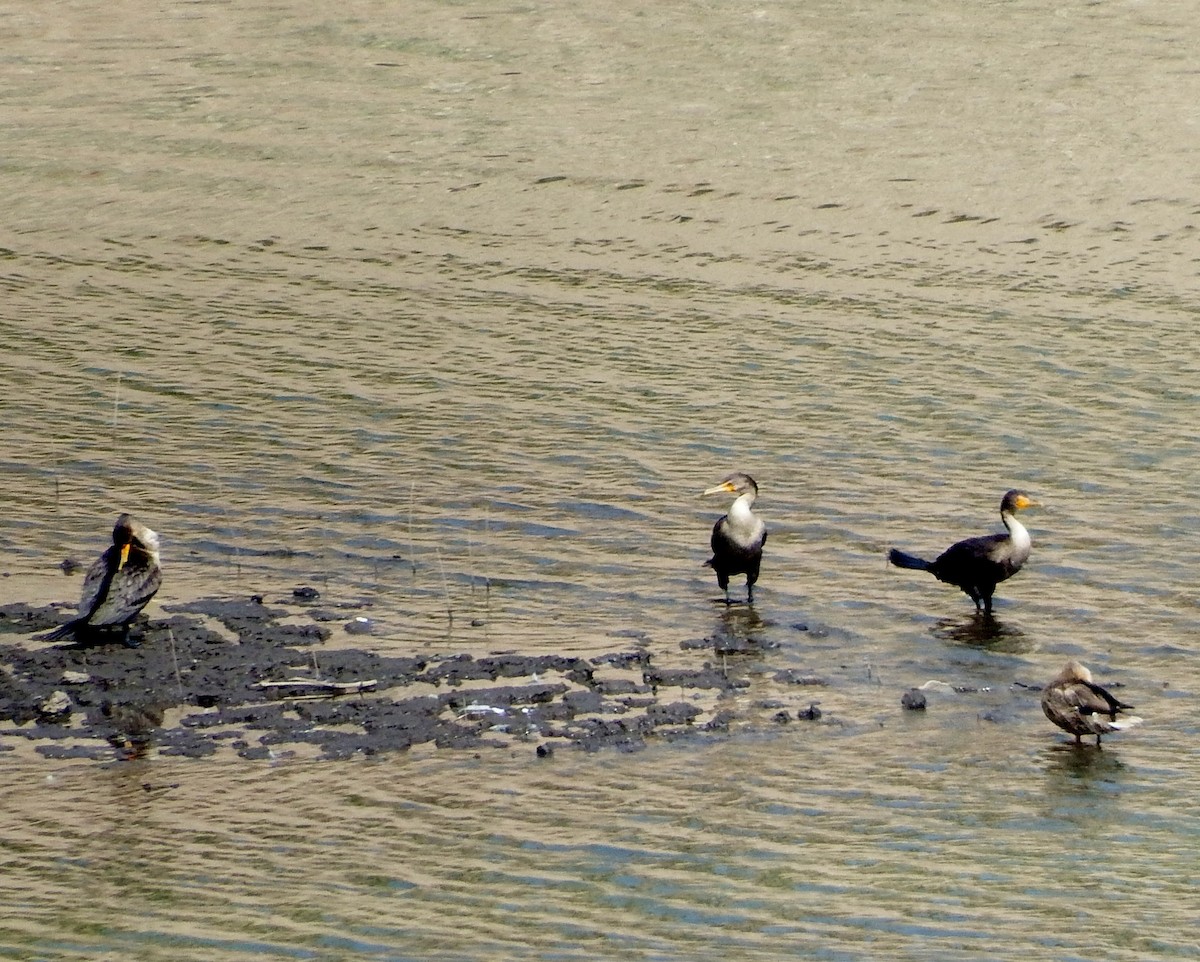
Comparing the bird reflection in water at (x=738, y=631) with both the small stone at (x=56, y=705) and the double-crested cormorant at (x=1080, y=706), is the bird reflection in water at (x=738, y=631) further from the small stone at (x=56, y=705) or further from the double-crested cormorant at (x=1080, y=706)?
the small stone at (x=56, y=705)

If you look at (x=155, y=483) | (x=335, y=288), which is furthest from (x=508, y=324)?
(x=155, y=483)

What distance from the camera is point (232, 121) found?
27562 millimetres

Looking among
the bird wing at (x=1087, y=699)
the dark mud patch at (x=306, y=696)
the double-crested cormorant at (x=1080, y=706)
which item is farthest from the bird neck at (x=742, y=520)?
the bird wing at (x=1087, y=699)

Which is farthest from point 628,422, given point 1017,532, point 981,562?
point 981,562

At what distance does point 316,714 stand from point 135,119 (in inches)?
697

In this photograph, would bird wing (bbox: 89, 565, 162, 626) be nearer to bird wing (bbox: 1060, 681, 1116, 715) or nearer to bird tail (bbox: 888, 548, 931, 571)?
bird tail (bbox: 888, 548, 931, 571)

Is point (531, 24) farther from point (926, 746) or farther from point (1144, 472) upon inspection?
point (926, 746)

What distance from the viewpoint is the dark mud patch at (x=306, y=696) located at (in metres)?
11.4

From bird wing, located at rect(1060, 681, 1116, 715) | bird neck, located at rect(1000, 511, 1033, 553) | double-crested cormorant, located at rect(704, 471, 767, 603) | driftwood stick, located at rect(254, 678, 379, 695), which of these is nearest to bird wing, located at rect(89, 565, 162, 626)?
driftwood stick, located at rect(254, 678, 379, 695)

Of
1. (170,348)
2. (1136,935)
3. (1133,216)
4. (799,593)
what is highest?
(1133,216)

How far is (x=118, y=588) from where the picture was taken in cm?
1279

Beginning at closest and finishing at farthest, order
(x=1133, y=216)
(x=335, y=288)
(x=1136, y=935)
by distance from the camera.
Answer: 1. (x=1136, y=935)
2. (x=335, y=288)
3. (x=1133, y=216)

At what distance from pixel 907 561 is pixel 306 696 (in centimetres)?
501

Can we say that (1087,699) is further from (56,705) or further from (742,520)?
(56,705)
